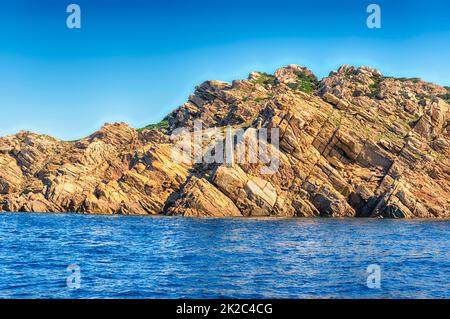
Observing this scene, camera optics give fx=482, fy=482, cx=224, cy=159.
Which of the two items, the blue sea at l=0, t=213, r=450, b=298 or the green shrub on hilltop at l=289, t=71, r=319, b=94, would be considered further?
the green shrub on hilltop at l=289, t=71, r=319, b=94

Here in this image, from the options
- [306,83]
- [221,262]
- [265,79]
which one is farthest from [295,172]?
[265,79]

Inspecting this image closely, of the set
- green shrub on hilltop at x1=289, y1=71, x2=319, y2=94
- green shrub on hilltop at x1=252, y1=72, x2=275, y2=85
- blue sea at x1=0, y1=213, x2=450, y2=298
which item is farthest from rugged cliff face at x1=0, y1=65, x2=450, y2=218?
green shrub on hilltop at x1=252, y1=72, x2=275, y2=85

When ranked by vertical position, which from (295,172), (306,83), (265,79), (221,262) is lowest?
(221,262)

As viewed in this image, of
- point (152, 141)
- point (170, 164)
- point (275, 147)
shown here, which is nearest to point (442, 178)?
point (275, 147)

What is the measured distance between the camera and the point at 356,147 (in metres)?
105

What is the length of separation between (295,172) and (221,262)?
62597 mm

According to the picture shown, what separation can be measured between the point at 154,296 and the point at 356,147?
83342mm

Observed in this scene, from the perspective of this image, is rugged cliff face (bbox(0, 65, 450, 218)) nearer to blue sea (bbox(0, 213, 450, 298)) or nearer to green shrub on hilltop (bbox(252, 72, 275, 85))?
blue sea (bbox(0, 213, 450, 298))

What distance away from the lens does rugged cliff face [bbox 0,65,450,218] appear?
97.7 m

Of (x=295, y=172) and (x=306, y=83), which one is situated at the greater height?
(x=306, y=83)

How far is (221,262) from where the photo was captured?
41.5 m

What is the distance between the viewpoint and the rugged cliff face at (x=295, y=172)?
9769 centimetres

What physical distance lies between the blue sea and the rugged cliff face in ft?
87.6

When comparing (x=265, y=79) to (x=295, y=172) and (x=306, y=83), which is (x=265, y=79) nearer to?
(x=306, y=83)
